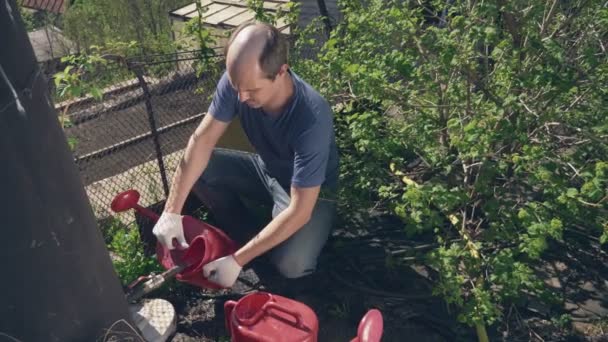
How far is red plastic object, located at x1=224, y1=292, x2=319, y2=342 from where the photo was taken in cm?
260

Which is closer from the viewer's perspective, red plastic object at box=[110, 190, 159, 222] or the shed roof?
red plastic object at box=[110, 190, 159, 222]

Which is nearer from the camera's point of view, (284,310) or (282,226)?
(284,310)

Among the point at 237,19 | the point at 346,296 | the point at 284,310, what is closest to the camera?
the point at 284,310

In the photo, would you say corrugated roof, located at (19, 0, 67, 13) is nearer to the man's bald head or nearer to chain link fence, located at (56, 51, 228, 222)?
chain link fence, located at (56, 51, 228, 222)

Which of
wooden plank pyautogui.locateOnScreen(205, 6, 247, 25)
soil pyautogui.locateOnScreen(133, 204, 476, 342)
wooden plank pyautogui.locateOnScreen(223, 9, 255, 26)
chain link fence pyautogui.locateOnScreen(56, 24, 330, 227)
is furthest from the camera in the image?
wooden plank pyautogui.locateOnScreen(205, 6, 247, 25)

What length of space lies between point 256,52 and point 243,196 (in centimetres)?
140

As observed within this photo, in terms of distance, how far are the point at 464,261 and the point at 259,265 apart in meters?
1.27

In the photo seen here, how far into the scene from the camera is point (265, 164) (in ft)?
11.8

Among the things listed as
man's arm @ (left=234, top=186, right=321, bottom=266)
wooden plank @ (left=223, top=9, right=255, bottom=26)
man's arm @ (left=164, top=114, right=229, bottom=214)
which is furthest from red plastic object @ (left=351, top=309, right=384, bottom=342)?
wooden plank @ (left=223, top=9, right=255, bottom=26)

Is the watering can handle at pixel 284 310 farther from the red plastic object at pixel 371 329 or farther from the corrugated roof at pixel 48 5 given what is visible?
the corrugated roof at pixel 48 5

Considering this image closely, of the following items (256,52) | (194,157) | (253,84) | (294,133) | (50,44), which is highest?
(256,52)

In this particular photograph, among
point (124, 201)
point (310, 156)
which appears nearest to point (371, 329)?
point (310, 156)

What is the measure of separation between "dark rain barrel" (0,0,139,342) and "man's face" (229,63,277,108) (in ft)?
2.82

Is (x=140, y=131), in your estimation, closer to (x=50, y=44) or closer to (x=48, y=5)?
Result: (x=50, y=44)
